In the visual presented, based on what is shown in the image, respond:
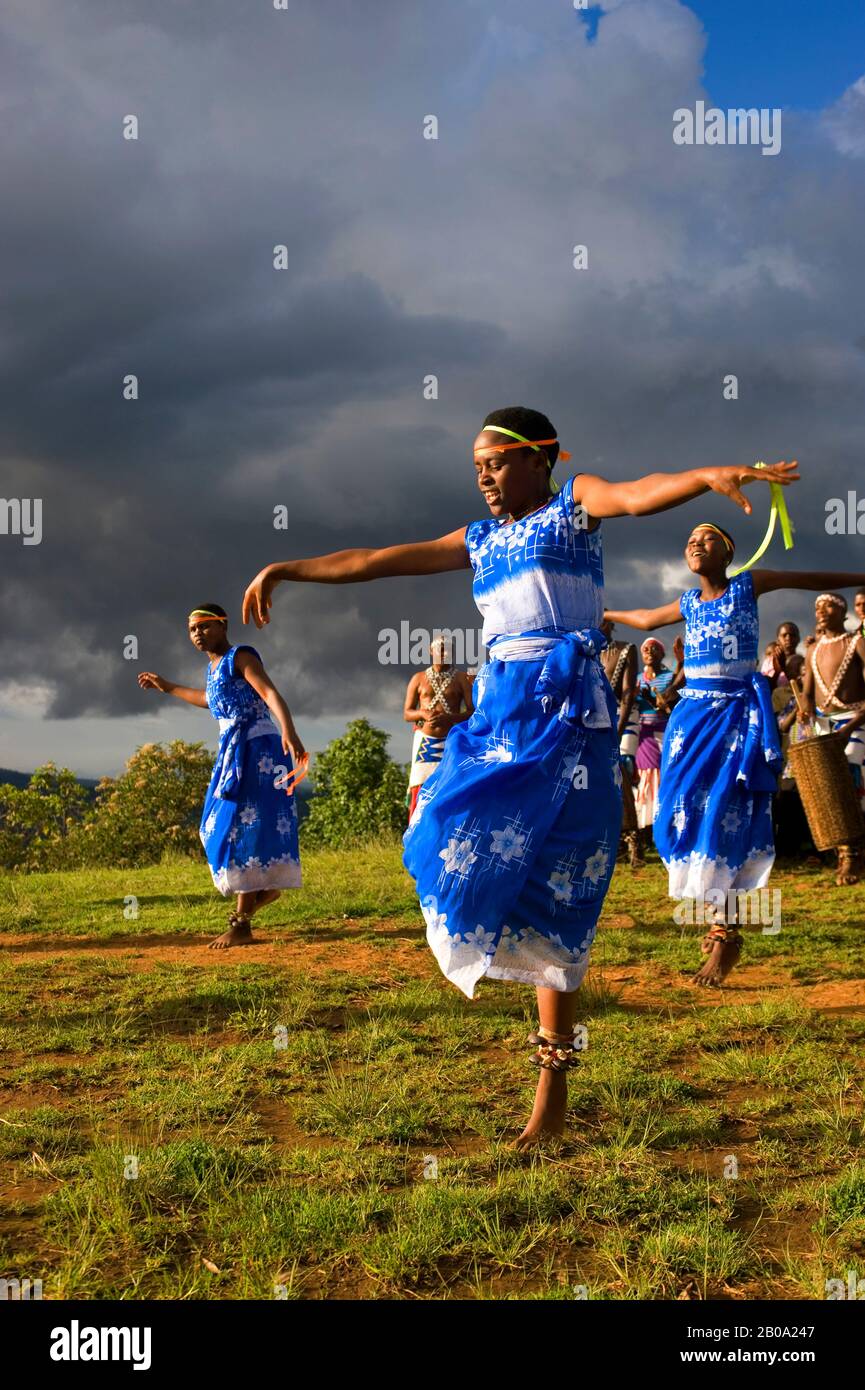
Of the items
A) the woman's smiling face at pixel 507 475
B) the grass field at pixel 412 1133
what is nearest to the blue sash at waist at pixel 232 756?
the grass field at pixel 412 1133

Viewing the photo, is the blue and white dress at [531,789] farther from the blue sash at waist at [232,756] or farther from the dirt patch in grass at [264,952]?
the blue sash at waist at [232,756]

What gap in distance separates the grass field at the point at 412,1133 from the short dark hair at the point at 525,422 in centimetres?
268

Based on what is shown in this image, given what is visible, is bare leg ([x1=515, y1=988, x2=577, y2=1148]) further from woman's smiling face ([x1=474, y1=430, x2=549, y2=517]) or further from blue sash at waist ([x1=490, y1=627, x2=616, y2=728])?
woman's smiling face ([x1=474, y1=430, x2=549, y2=517])

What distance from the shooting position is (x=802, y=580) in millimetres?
7160

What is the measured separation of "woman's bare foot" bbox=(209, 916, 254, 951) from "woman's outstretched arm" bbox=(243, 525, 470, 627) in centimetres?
440

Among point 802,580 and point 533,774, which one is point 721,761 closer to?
point 802,580

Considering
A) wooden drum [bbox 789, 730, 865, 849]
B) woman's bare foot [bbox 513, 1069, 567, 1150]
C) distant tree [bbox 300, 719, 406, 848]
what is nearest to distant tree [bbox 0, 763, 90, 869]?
distant tree [bbox 300, 719, 406, 848]

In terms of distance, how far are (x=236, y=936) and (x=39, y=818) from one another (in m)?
17.7


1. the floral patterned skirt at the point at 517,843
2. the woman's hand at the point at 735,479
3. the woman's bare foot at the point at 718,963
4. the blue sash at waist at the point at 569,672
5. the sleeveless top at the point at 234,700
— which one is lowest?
the woman's bare foot at the point at 718,963

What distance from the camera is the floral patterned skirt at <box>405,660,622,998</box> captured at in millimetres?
3932

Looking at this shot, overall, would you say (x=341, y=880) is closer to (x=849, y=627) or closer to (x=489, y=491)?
(x=849, y=627)

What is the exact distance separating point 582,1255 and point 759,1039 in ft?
8.89

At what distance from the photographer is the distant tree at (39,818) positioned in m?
23.7

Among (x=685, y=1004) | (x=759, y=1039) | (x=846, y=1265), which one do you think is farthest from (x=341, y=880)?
(x=846, y=1265)
